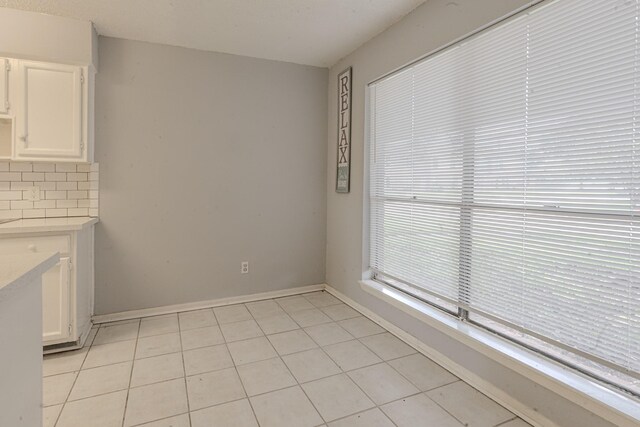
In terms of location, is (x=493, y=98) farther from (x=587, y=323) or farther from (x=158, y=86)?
(x=158, y=86)

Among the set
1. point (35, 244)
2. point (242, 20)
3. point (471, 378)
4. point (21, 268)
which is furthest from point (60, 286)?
point (471, 378)

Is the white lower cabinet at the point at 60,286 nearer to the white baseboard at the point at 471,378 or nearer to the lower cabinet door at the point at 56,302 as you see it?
the lower cabinet door at the point at 56,302

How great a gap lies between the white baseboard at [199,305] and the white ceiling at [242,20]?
7.84 ft

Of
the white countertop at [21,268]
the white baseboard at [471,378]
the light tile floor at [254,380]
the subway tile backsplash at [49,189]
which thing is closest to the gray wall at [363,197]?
the white baseboard at [471,378]

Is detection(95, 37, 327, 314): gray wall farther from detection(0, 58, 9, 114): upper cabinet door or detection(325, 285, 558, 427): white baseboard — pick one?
detection(325, 285, 558, 427): white baseboard

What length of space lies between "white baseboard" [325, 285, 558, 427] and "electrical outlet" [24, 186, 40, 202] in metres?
2.92

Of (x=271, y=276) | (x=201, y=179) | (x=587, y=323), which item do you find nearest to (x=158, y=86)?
(x=201, y=179)

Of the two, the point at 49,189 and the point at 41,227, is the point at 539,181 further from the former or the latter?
the point at 49,189

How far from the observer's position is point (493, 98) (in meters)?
1.95

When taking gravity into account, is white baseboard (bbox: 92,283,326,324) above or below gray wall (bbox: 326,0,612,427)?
below

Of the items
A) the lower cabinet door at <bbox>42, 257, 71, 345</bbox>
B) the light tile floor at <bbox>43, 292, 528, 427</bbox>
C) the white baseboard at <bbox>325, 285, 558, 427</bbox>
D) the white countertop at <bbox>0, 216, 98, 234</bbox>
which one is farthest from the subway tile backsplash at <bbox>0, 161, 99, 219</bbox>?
the white baseboard at <bbox>325, 285, 558, 427</bbox>

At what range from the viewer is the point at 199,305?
333 centimetres

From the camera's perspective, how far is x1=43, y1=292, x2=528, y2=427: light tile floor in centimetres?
179

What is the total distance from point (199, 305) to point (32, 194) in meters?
1.65
